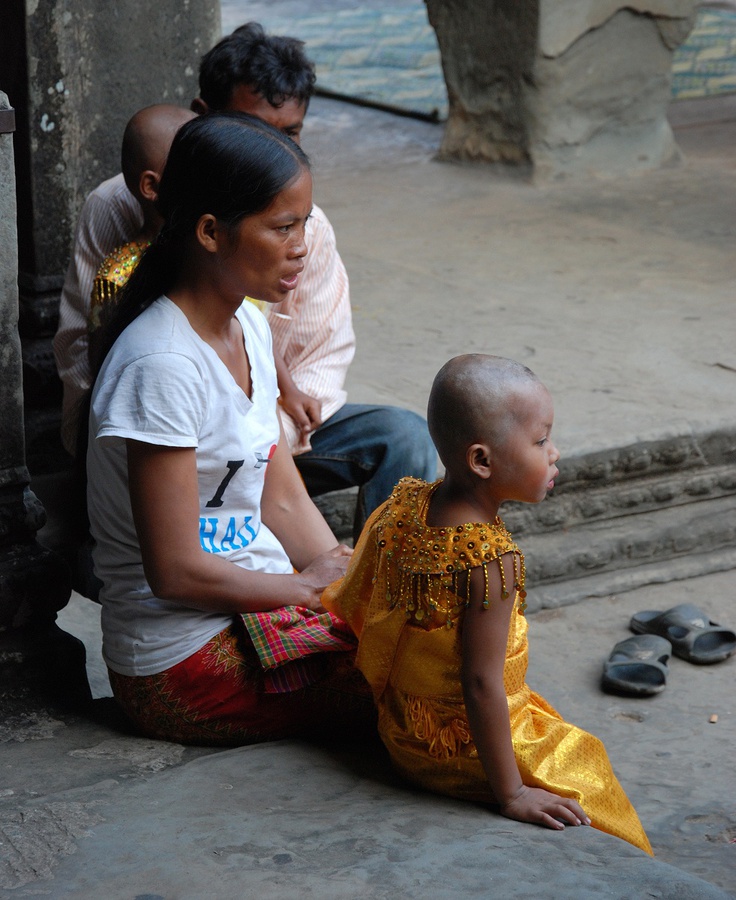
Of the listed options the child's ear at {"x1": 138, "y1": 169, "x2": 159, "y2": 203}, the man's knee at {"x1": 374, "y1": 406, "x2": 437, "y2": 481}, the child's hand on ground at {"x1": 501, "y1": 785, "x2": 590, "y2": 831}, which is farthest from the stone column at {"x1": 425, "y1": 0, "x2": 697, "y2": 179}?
the child's hand on ground at {"x1": 501, "y1": 785, "x2": 590, "y2": 831}

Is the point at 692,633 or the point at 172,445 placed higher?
the point at 172,445

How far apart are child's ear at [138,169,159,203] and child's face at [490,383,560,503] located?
41.8 inches

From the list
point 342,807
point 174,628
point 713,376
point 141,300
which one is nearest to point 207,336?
point 141,300

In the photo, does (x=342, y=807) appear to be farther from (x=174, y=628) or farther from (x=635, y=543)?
(x=635, y=543)

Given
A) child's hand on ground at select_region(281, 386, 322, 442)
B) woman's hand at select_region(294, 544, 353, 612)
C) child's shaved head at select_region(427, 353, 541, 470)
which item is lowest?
woman's hand at select_region(294, 544, 353, 612)

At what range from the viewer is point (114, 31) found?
3066 mm

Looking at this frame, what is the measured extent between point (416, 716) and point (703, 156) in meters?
5.36

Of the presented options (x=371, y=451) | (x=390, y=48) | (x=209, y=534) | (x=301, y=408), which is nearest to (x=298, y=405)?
(x=301, y=408)

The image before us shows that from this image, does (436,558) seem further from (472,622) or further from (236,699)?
(236,699)

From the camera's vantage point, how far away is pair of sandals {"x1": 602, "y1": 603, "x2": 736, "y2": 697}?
283 centimetres

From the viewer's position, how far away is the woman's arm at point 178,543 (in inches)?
70.8

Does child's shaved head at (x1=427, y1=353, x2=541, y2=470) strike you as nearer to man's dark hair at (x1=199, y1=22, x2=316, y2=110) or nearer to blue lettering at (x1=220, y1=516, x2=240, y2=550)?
blue lettering at (x1=220, y1=516, x2=240, y2=550)

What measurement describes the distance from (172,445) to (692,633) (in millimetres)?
1666

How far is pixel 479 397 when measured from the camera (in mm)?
1794
